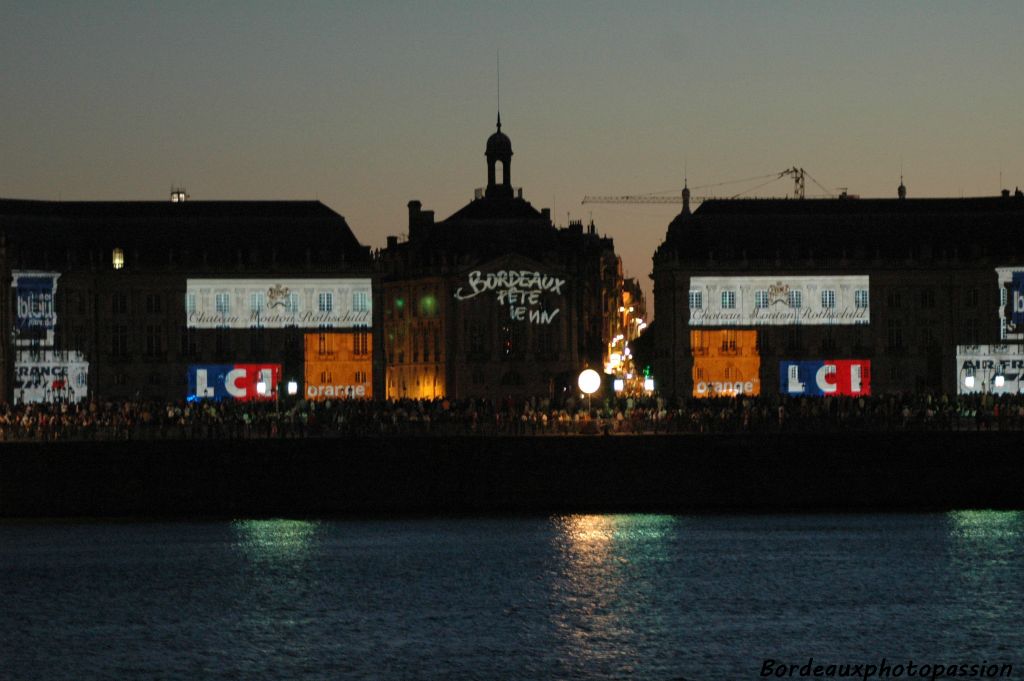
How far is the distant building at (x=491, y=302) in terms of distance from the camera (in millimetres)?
166750

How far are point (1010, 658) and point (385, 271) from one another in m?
106

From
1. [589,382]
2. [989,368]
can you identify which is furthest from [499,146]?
[589,382]

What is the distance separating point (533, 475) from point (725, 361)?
204ft

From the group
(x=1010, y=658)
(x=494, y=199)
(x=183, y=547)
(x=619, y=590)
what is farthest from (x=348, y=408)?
(x=494, y=199)

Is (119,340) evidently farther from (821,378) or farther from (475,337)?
(821,378)

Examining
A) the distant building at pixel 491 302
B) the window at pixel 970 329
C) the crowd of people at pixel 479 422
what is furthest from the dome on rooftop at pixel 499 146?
the crowd of people at pixel 479 422

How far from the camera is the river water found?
6341 centimetres

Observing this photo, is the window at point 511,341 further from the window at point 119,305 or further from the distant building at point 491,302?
the window at point 119,305

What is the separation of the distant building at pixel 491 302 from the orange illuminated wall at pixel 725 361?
33.1 ft

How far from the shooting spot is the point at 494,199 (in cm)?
17050

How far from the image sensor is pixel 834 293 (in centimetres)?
15725

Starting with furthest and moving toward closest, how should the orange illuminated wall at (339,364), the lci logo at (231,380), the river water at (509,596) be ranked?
the orange illuminated wall at (339,364), the lci logo at (231,380), the river water at (509,596)

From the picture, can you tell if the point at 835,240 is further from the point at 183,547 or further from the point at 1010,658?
the point at 1010,658

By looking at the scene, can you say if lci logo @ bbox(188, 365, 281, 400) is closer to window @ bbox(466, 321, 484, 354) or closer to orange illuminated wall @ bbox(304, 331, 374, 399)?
orange illuminated wall @ bbox(304, 331, 374, 399)
